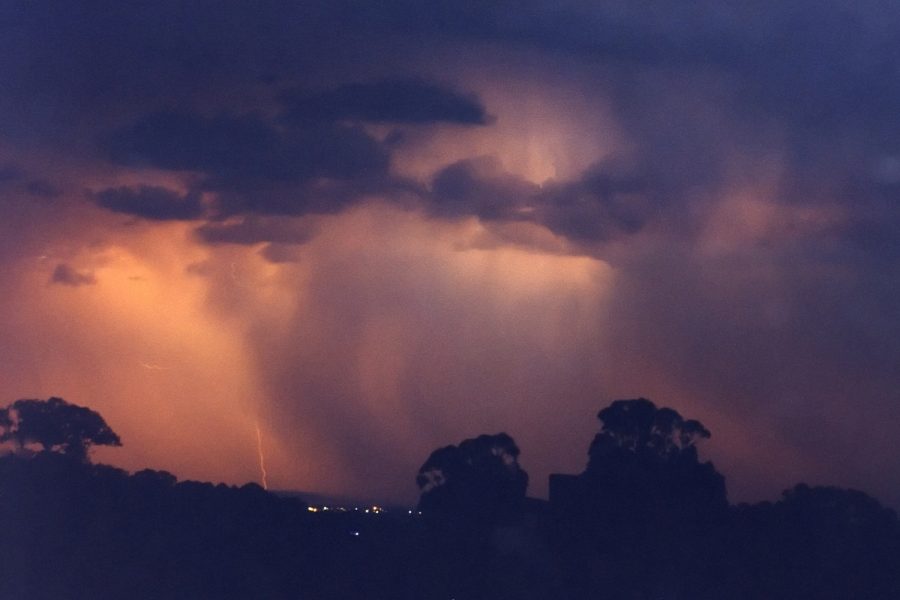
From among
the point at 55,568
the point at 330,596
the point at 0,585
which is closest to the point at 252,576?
the point at 330,596

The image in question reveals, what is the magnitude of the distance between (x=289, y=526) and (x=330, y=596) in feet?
13.7

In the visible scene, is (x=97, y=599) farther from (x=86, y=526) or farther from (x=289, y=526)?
(x=289, y=526)

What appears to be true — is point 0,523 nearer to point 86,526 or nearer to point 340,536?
point 86,526

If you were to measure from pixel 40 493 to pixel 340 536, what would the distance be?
1202 cm

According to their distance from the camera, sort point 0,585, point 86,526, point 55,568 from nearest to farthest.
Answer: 1. point 0,585
2. point 55,568
3. point 86,526

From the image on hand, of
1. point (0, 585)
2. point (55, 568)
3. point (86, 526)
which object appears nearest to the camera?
point (0, 585)

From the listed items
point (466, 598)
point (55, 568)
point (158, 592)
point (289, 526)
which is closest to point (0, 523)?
point (55, 568)

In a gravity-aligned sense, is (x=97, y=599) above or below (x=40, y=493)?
below

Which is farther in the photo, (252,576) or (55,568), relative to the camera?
(252,576)

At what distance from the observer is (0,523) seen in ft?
186

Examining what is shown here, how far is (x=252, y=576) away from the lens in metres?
61.0

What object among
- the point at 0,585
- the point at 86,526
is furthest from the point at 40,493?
the point at 0,585

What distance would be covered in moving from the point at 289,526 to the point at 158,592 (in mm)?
7061

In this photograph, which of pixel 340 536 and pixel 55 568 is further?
pixel 340 536
